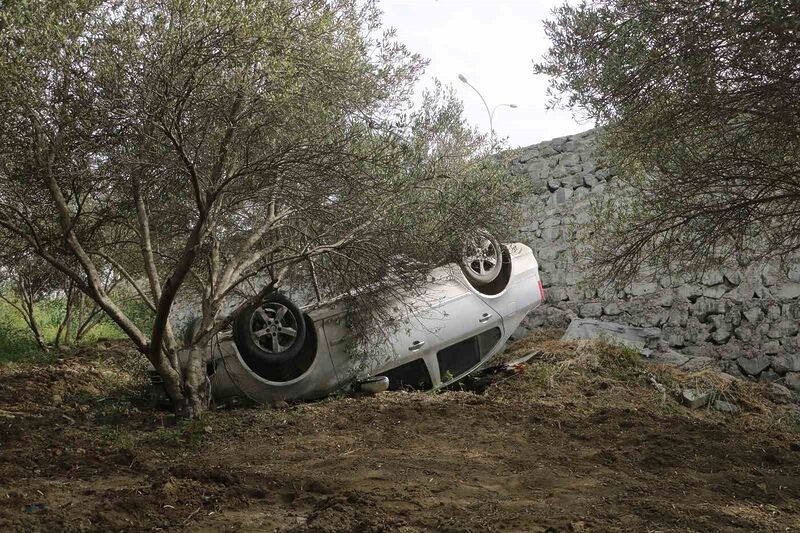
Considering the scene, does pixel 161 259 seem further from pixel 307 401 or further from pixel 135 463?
pixel 135 463

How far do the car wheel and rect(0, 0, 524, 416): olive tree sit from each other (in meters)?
0.21

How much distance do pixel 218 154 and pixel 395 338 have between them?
136 inches

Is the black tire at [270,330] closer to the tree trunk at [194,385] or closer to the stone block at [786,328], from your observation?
the tree trunk at [194,385]

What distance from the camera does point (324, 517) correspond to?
197 inches

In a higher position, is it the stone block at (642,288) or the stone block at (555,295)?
the stone block at (555,295)

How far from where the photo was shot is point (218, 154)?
845 cm

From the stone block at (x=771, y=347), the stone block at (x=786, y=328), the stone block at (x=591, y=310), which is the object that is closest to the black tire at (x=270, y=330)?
the stone block at (x=591, y=310)

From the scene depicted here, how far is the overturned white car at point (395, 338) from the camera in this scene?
9523mm

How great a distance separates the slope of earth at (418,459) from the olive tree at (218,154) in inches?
51.7

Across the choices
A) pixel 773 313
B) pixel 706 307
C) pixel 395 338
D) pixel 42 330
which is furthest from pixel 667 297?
pixel 42 330

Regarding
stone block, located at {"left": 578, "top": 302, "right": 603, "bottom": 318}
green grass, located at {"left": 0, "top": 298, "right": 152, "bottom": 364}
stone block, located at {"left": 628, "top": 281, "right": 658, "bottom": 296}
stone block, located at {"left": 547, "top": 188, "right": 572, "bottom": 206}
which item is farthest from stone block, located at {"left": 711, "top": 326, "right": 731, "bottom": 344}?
green grass, located at {"left": 0, "top": 298, "right": 152, "bottom": 364}

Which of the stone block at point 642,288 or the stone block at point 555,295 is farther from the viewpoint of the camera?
the stone block at point 555,295

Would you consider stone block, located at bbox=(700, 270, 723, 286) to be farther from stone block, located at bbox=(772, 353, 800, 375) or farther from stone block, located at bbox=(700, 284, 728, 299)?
stone block, located at bbox=(772, 353, 800, 375)

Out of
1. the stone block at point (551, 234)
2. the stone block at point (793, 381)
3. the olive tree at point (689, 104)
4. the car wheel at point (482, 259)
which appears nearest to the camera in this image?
the olive tree at point (689, 104)
